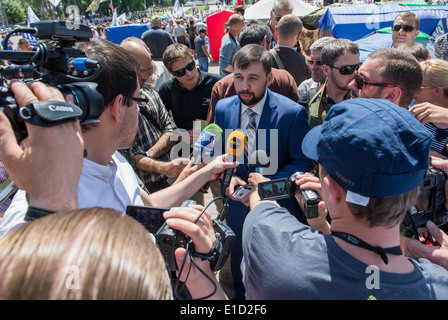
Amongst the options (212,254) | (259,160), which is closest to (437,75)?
(259,160)

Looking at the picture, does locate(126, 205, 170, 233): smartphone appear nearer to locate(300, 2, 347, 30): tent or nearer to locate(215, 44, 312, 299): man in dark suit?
locate(215, 44, 312, 299): man in dark suit

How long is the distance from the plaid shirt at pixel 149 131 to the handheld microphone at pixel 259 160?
3.12ft

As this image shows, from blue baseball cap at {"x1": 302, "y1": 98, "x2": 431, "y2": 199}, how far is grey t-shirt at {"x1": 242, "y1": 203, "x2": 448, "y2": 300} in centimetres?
26

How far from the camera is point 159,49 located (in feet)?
23.1

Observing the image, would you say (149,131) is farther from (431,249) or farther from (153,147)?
(431,249)

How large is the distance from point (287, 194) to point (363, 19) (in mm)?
8804

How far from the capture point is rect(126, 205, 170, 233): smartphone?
1349mm

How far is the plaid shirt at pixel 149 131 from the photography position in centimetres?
290

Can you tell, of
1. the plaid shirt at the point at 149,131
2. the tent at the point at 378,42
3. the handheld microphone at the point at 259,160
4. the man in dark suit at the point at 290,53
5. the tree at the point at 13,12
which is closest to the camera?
the handheld microphone at the point at 259,160

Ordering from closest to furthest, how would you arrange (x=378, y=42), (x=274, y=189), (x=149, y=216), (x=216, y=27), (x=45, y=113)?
(x=45, y=113)
(x=149, y=216)
(x=274, y=189)
(x=378, y=42)
(x=216, y=27)

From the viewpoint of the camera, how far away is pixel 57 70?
1234 mm

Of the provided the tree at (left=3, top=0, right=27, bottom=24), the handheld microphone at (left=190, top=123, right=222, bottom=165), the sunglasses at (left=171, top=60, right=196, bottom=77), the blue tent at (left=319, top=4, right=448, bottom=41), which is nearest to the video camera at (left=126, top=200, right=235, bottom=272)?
the handheld microphone at (left=190, top=123, right=222, bottom=165)

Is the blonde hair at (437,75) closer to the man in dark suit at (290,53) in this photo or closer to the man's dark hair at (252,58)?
the man's dark hair at (252,58)

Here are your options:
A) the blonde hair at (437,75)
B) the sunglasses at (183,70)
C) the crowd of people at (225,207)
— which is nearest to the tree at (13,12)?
the sunglasses at (183,70)
